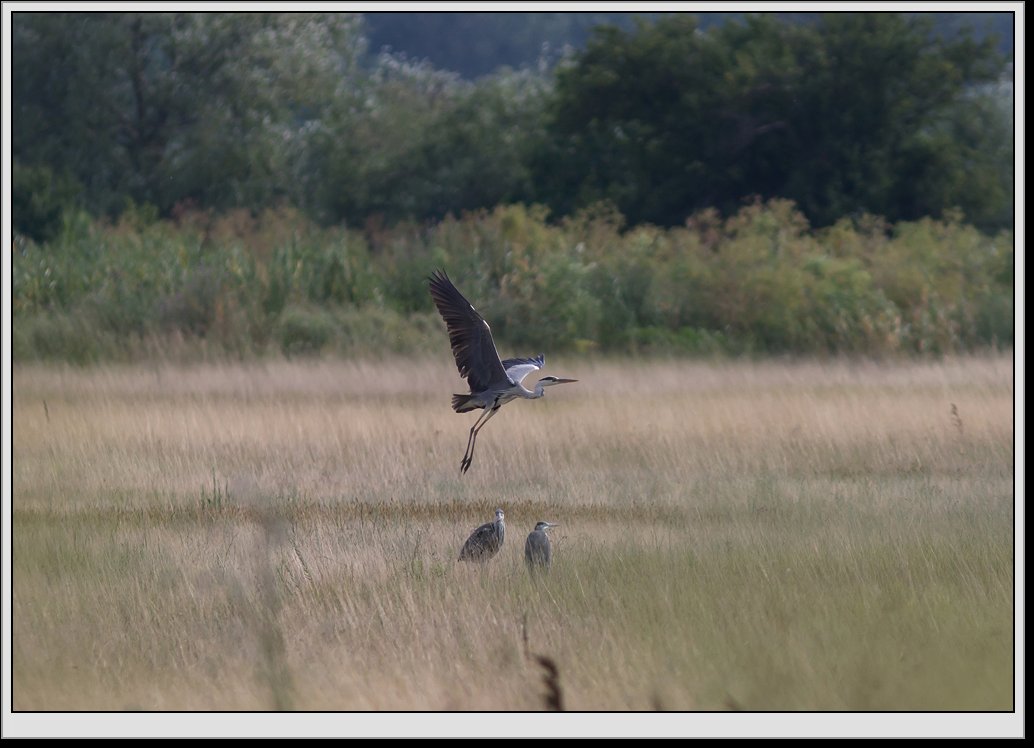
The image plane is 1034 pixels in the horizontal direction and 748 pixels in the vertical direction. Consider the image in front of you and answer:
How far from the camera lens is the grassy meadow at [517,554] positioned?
5.30 meters

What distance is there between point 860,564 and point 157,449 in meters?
5.25

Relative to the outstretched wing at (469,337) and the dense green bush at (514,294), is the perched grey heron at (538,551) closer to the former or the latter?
the outstretched wing at (469,337)

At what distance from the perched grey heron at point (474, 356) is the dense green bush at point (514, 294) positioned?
28.0 feet

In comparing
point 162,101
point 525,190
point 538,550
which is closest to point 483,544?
point 538,550

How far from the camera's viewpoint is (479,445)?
1038 cm

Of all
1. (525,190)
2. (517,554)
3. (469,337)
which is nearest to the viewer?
(517,554)

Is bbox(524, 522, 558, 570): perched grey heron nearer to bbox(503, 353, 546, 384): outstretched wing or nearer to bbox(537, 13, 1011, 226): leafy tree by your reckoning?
bbox(503, 353, 546, 384): outstretched wing

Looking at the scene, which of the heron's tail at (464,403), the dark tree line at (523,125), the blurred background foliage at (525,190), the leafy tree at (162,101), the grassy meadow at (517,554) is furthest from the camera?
the leafy tree at (162,101)

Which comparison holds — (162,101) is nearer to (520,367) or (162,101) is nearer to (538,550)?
(520,367)

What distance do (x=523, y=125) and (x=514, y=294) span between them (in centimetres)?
1102

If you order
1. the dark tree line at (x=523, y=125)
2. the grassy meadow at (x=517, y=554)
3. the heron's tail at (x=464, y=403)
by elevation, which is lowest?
the grassy meadow at (x=517, y=554)

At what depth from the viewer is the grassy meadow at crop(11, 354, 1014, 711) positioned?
530 centimetres

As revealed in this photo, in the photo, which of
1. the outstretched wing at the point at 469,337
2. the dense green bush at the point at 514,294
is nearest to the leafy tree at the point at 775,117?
the dense green bush at the point at 514,294

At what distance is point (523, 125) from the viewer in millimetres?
28281
